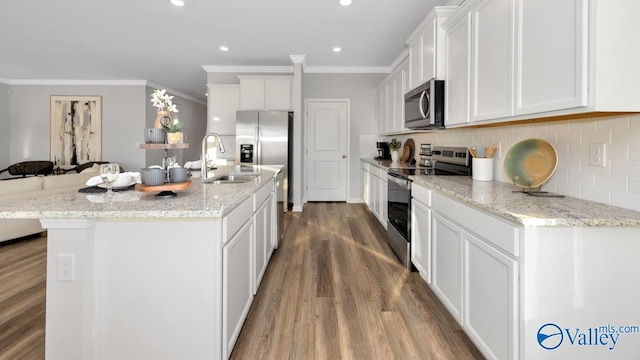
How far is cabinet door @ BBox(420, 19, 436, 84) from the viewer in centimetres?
283

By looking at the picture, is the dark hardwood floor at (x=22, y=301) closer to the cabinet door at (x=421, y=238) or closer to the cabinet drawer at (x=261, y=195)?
the cabinet drawer at (x=261, y=195)

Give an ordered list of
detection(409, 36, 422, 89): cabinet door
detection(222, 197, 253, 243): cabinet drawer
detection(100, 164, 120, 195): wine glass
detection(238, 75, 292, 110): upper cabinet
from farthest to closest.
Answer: detection(238, 75, 292, 110): upper cabinet → detection(409, 36, 422, 89): cabinet door → detection(100, 164, 120, 195): wine glass → detection(222, 197, 253, 243): cabinet drawer

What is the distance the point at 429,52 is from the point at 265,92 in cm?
341

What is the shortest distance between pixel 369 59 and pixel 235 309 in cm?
481

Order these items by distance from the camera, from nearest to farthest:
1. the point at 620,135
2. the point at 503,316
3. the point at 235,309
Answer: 1. the point at 503,316
2. the point at 620,135
3. the point at 235,309

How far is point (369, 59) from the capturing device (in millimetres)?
5504

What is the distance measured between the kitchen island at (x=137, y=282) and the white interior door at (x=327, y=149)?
479 centimetres

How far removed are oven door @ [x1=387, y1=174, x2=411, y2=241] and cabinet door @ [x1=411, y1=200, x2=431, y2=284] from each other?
0.33 ft

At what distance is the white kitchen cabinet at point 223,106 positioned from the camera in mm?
5996

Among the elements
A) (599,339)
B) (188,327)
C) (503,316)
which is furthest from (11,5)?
(599,339)

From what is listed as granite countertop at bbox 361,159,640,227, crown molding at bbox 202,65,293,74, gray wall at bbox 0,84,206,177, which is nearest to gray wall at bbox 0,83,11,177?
gray wall at bbox 0,84,206,177

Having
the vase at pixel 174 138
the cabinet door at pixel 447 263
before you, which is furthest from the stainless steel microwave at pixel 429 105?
the vase at pixel 174 138

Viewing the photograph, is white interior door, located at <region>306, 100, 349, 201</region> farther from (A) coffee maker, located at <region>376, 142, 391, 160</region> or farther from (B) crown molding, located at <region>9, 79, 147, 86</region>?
(B) crown molding, located at <region>9, 79, 147, 86</region>

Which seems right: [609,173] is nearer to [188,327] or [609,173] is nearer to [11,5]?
[188,327]
